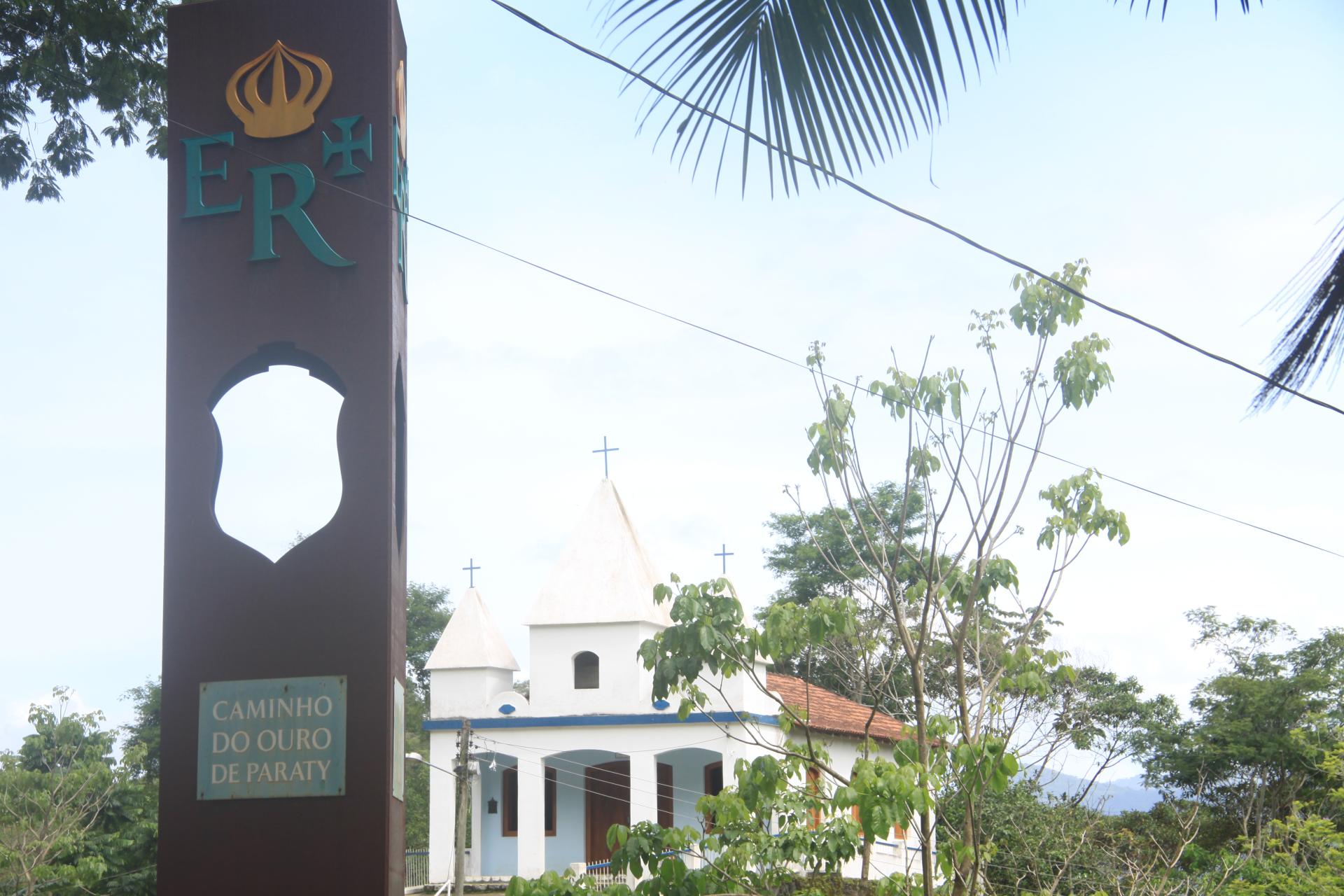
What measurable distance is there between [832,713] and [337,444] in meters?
18.7

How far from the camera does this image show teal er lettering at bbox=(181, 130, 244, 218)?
18.4ft

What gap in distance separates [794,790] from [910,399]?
218cm

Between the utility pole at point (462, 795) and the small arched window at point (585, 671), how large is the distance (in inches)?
74.8

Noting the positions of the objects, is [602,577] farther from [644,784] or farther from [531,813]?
[531,813]

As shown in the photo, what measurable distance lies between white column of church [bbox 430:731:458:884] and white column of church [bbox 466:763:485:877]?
45 centimetres

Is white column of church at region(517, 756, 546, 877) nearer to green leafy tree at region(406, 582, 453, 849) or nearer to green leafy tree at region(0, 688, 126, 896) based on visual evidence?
green leafy tree at region(0, 688, 126, 896)

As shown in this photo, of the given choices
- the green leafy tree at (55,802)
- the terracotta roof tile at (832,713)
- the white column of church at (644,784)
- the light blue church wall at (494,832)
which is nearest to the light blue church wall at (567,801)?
the light blue church wall at (494,832)

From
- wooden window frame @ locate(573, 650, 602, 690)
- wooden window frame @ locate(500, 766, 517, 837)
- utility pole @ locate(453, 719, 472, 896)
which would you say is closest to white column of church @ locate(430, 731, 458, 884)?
utility pole @ locate(453, 719, 472, 896)

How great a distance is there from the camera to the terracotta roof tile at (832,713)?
21625 millimetres

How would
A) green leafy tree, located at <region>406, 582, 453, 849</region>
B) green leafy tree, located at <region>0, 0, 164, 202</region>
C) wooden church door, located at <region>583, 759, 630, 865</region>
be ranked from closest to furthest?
green leafy tree, located at <region>0, 0, 164, 202</region>, wooden church door, located at <region>583, 759, 630, 865</region>, green leafy tree, located at <region>406, 582, 453, 849</region>

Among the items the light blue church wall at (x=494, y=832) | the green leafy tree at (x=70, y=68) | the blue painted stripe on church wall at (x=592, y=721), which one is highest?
the green leafy tree at (x=70, y=68)

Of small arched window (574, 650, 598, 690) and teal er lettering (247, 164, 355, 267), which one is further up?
Answer: teal er lettering (247, 164, 355, 267)

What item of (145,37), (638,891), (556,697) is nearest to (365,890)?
(638,891)

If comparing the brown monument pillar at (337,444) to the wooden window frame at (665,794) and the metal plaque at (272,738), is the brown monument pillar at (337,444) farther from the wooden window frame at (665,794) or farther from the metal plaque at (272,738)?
the wooden window frame at (665,794)
